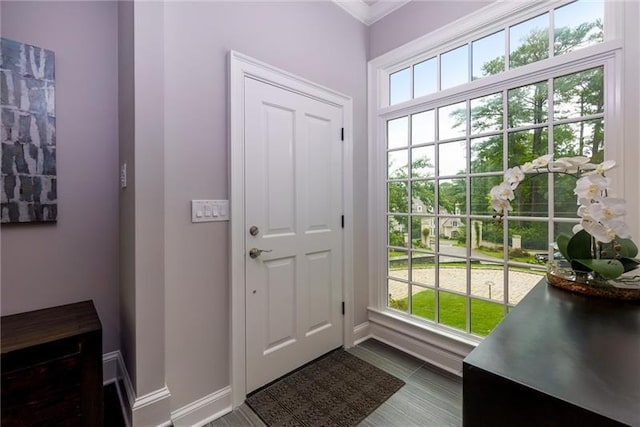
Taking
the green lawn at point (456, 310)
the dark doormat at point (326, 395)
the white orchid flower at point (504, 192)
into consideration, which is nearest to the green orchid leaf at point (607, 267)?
the white orchid flower at point (504, 192)

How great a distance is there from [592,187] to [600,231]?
14 centimetres

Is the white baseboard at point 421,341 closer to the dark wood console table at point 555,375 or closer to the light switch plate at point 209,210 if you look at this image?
the dark wood console table at point 555,375

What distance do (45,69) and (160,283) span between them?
1.33 metres

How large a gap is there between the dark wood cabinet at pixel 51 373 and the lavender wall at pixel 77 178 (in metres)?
0.27

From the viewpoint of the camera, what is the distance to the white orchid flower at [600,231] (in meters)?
0.85

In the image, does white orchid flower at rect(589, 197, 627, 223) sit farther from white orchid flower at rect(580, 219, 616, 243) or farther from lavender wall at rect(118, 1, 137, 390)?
lavender wall at rect(118, 1, 137, 390)

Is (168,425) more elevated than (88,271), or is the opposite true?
(88,271)

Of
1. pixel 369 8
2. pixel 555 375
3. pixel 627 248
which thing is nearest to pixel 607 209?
pixel 627 248

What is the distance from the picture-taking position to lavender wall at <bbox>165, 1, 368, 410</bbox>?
1.43 metres

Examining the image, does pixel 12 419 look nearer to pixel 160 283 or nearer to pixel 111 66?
pixel 160 283

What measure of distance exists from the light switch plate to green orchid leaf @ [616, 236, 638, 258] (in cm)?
173

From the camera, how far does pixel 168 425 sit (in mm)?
1384

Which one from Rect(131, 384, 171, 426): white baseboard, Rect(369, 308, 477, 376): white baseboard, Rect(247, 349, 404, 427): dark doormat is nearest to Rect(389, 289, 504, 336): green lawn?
Rect(369, 308, 477, 376): white baseboard

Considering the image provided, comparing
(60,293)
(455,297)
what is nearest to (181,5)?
(60,293)
